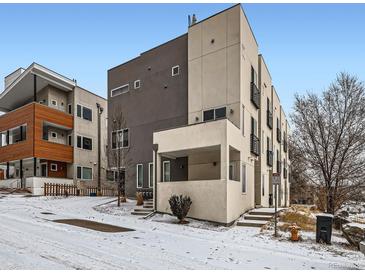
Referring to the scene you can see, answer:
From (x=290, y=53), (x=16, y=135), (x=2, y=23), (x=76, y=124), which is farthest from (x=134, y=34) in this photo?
(x=16, y=135)

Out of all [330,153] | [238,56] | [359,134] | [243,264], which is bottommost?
[243,264]

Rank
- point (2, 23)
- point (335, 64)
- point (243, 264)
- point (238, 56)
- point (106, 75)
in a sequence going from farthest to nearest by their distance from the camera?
point (106, 75)
point (335, 64)
point (238, 56)
point (2, 23)
point (243, 264)

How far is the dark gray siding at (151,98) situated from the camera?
20266 mm

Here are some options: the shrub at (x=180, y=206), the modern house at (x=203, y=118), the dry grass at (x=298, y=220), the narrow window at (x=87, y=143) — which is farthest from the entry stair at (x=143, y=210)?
the narrow window at (x=87, y=143)

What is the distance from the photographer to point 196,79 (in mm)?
19000

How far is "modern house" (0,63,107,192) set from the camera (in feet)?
92.3

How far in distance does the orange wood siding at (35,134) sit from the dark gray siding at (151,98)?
822 centimetres

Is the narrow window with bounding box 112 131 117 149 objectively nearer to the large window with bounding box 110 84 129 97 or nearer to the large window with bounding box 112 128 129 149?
the large window with bounding box 112 128 129 149

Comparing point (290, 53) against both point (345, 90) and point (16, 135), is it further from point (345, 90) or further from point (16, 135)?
point (16, 135)

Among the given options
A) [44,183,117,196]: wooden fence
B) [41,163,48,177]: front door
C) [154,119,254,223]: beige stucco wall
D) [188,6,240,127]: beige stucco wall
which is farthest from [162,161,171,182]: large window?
[41,163,48,177]: front door

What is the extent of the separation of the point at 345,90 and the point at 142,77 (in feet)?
45.1

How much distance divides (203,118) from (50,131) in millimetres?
19196

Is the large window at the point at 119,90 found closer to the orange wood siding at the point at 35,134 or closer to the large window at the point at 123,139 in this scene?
the large window at the point at 123,139

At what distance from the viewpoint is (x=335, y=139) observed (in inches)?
754
